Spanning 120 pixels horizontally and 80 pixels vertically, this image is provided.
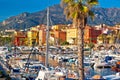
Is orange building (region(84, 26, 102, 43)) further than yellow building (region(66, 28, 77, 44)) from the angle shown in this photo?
No

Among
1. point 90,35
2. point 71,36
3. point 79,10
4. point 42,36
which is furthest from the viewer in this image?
point 71,36

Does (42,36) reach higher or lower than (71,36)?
higher

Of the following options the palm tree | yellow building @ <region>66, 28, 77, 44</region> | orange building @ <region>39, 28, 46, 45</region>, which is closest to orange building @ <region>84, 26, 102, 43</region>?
yellow building @ <region>66, 28, 77, 44</region>

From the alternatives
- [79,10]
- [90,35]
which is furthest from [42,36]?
[79,10]

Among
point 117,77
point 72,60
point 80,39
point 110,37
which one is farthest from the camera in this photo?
point 110,37

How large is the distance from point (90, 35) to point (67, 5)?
4378 inches

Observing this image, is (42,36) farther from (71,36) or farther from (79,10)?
(79,10)

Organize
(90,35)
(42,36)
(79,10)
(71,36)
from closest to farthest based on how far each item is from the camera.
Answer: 1. (79,10)
2. (90,35)
3. (42,36)
4. (71,36)

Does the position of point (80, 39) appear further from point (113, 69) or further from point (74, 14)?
point (113, 69)

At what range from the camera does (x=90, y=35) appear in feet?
412

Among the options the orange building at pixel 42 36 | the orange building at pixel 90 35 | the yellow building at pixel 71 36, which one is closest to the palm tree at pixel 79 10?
the orange building at pixel 90 35

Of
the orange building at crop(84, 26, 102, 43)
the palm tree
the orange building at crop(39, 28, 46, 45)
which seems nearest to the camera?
the palm tree

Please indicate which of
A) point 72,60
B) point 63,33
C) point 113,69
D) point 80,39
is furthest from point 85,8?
point 63,33

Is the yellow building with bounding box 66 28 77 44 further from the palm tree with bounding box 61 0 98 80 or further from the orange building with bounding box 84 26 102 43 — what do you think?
the palm tree with bounding box 61 0 98 80
